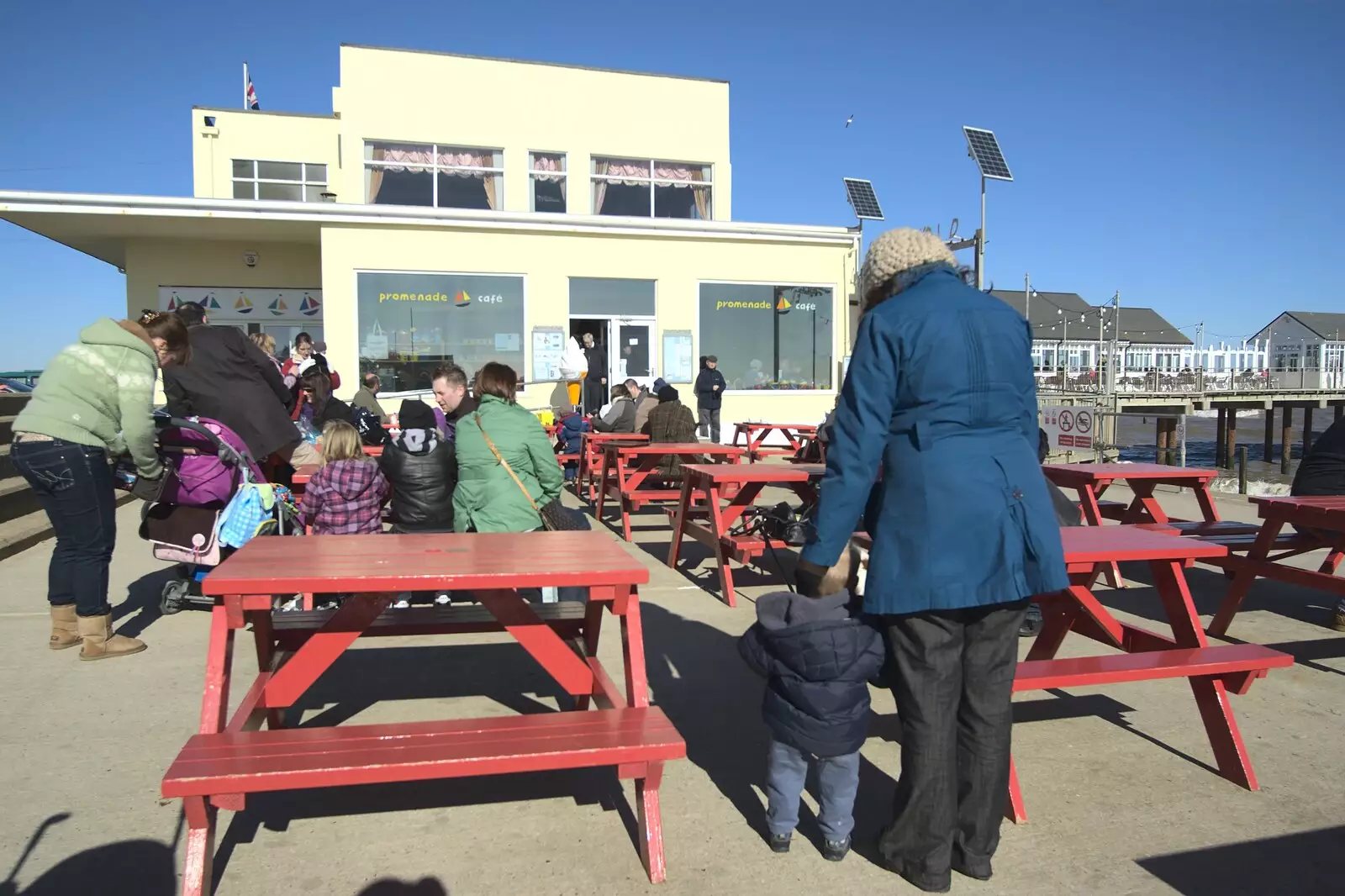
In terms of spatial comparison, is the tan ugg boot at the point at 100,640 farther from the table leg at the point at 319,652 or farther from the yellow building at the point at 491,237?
the yellow building at the point at 491,237

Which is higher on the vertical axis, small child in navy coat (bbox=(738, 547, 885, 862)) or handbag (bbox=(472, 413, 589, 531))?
handbag (bbox=(472, 413, 589, 531))

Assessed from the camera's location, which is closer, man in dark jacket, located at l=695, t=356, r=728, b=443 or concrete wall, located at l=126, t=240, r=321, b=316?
man in dark jacket, located at l=695, t=356, r=728, b=443

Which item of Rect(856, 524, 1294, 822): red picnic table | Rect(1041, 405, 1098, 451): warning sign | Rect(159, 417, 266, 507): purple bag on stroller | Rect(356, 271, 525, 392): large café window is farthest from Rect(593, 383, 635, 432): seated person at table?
Rect(1041, 405, 1098, 451): warning sign

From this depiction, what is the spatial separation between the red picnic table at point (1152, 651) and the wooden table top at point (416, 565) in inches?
38.0

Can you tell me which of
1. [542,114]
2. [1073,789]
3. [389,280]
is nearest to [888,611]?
[1073,789]

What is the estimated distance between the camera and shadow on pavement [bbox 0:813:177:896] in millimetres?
2557

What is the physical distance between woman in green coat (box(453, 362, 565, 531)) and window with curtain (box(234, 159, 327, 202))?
18.5 metres

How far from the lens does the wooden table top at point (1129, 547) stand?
346cm

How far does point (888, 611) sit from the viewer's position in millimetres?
2562

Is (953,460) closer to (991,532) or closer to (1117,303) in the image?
(991,532)

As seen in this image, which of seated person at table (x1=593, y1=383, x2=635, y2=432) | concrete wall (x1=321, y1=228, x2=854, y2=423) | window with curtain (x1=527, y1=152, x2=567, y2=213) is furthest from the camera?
window with curtain (x1=527, y1=152, x2=567, y2=213)

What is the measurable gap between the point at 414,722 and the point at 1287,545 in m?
5.16

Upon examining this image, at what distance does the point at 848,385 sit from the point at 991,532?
1.91 ft

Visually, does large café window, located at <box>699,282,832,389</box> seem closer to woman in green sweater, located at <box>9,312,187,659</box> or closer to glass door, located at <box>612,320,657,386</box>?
glass door, located at <box>612,320,657,386</box>
